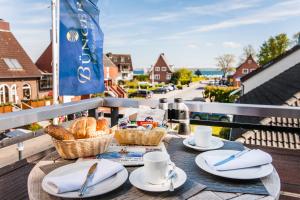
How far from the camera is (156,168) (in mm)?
955

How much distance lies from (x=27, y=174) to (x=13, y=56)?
2178cm

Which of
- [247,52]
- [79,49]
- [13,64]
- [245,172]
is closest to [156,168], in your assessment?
[245,172]

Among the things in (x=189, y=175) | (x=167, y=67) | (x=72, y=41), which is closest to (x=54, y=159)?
(x=189, y=175)

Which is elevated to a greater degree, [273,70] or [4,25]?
[4,25]

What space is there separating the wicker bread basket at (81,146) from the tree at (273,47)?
39.3 metres

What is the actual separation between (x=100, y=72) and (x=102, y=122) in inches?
90.4

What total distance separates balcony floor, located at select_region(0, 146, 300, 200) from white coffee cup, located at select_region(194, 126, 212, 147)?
708 mm

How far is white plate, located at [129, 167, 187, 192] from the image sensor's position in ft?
3.11

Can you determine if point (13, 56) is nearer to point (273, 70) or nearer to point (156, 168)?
point (273, 70)

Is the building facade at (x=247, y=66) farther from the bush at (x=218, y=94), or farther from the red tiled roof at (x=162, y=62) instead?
the bush at (x=218, y=94)

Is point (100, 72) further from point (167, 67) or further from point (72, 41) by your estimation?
point (167, 67)

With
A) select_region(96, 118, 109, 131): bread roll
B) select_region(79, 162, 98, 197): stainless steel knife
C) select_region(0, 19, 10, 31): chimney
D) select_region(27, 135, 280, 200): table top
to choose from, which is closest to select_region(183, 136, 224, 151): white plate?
select_region(27, 135, 280, 200): table top

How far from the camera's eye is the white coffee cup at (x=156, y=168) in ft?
3.12

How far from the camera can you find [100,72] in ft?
11.9
